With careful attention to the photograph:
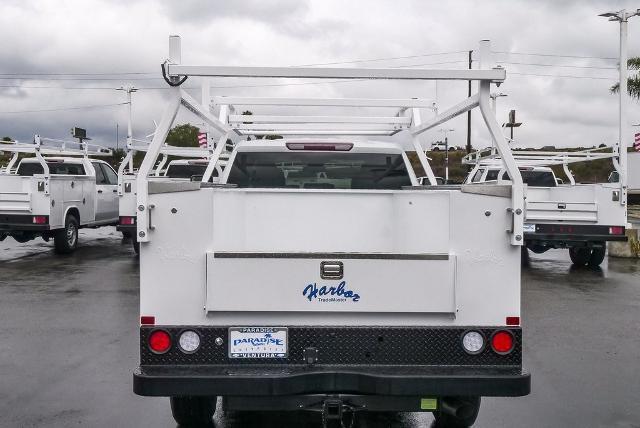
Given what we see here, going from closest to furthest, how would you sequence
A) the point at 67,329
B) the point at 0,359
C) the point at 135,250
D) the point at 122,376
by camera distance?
1. the point at 122,376
2. the point at 0,359
3. the point at 67,329
4. the point at 135,250

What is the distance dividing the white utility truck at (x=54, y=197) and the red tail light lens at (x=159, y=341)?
38.8 ft

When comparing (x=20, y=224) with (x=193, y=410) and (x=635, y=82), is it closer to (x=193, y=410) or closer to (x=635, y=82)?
(x=193, y=410)

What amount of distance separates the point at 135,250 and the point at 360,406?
12.7 m

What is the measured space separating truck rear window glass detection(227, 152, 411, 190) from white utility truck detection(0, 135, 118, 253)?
9.71 meters

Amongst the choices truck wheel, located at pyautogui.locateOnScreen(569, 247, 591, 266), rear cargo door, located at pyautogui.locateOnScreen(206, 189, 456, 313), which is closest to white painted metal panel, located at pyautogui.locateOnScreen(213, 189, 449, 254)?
rear cargo door, located at pyautogui.locateOnScreen(206, 189, 456, 313)

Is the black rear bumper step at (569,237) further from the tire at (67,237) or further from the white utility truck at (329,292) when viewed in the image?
the white utility truck at (329,292)

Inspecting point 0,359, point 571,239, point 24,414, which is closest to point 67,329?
point 0,359

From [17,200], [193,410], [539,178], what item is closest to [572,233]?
[539,178]

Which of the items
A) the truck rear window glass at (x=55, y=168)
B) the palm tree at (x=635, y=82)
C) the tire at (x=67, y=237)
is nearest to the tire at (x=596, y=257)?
the tire at (x=67, y=237)

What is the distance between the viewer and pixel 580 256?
1505cm

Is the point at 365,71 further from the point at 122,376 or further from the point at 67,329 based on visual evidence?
the point at 67,329

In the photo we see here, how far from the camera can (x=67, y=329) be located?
8.30 metres

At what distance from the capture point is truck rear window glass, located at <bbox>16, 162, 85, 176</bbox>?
1750 cm

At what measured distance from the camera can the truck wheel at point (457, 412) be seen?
444 cm
